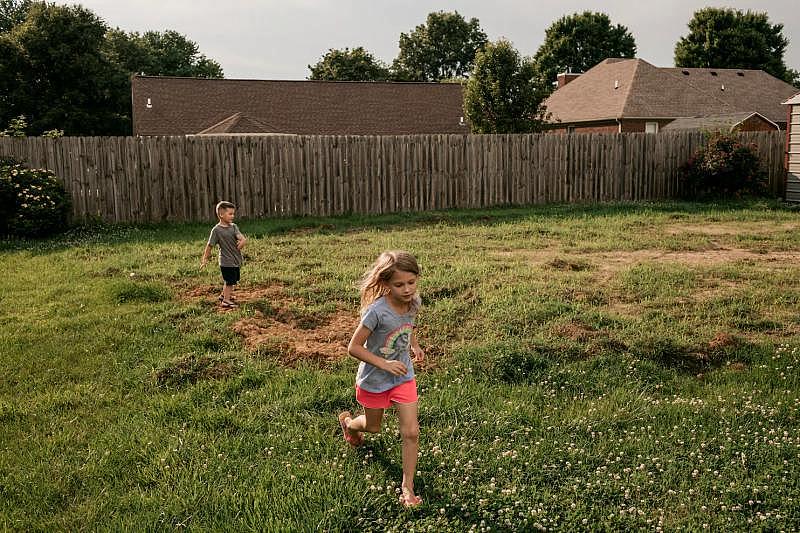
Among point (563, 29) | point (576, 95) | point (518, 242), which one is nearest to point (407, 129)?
point (576, 95)

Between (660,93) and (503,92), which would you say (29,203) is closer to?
(503,92)

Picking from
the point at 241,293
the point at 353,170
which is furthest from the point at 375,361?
the point at 353,170

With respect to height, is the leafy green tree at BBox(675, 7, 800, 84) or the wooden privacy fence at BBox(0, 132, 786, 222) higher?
the leafy green tree at BBox(675, 7, 800, 84)

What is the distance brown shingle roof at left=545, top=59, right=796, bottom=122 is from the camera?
108 ft

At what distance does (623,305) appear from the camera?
7.21m

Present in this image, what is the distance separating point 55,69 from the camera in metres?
34.0

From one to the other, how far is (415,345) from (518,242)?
24.7ft

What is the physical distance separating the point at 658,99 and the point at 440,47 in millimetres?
44158

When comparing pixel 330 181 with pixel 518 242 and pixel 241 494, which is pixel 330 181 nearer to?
pixel 518 242

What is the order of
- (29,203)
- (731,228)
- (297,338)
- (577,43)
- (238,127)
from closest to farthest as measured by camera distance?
(297,338)
(29,203)
(731,228)
(238,127)
(577,43)

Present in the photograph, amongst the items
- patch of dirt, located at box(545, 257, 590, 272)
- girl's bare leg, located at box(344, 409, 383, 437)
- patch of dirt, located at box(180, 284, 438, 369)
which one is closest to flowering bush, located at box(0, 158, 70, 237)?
patch of dirt, located at box(180, 284, 438, 369)

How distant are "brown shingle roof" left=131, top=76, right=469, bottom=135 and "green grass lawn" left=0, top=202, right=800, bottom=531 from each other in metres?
19.1

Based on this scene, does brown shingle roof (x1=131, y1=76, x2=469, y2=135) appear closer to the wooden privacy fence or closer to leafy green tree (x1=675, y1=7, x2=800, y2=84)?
the wooden privacy fence

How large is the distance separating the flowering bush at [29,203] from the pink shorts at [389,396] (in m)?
10.7
